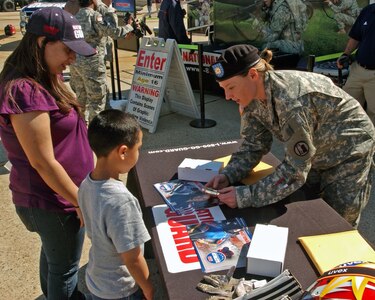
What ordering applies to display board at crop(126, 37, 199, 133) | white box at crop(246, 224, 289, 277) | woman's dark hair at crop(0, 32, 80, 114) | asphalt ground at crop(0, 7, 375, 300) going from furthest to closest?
display board at crop(126, 37, 199, 133), asphalt ground at crop(0, 7, 375, 300), woman's dark hair at crop(0, 32, 80, 114), white box at crop(246, 224, 289, 277)

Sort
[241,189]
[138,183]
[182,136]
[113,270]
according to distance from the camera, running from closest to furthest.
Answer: [113,270], [241,189], [138,183], [182,136]

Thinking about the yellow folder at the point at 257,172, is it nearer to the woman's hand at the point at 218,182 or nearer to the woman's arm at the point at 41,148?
the woman's hand at the point at 218,182

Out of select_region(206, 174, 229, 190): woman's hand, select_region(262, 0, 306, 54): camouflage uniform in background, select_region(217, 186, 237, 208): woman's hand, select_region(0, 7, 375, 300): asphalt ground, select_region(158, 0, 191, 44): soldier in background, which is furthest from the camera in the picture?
select_region(158, 0, 191, 44): soldier in background

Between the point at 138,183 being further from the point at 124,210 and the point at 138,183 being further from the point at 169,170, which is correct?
the point at 124,210

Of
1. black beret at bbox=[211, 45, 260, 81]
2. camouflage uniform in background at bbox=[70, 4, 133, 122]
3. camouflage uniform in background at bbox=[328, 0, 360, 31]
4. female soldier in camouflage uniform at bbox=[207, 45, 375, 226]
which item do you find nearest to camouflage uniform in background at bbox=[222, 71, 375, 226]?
female soldier in camouflage uniform at bbox=[207, 45, 375, 226]

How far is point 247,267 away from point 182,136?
149 inches

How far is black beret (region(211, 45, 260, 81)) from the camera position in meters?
1.73

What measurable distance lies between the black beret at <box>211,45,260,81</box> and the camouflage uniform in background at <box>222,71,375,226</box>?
0.44ft

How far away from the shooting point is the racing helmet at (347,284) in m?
0.98

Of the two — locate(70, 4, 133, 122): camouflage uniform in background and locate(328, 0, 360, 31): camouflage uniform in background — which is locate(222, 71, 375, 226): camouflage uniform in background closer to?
locate(70, 4, 133, 122): camouflage uniform in background

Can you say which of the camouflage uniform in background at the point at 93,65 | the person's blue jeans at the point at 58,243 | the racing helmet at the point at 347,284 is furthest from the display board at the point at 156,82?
the racing helmet at the point at 347,284

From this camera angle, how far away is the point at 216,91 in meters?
6.93

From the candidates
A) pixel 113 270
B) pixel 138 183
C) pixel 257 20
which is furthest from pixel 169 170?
pixel 257 20

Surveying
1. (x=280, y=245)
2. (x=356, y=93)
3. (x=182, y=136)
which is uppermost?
(x=280, y=245)
